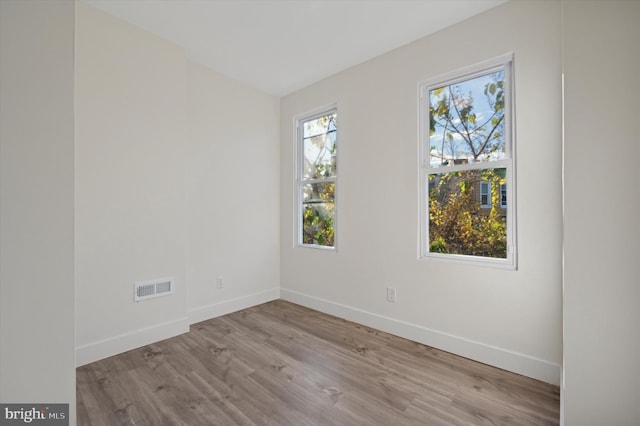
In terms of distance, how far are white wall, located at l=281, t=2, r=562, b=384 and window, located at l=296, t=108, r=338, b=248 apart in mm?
143

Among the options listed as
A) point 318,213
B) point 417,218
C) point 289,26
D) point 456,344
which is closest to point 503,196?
point 417,218

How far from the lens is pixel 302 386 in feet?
6.09

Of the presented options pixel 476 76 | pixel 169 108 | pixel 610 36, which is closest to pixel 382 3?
pixel 476 76

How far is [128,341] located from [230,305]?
1050 mm

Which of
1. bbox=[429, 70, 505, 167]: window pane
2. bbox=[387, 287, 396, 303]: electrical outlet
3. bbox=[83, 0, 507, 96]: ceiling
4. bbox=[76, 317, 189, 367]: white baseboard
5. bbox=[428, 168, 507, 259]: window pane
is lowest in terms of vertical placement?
bbox=[76, 317, 189, 367]: white baseboard

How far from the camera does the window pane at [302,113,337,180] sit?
3310 millimetres

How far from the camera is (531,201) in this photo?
6.41 ft

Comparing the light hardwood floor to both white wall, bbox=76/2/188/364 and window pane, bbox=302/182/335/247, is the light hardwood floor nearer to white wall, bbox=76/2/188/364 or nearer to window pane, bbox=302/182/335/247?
white wall, bbox=76/2/188/364

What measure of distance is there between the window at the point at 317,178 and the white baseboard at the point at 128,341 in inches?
64.5

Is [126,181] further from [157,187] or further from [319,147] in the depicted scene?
[319,147]

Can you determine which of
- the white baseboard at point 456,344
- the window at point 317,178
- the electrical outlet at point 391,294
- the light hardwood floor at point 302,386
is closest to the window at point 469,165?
the electrical outlet at point 391,294

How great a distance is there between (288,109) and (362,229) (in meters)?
1.94

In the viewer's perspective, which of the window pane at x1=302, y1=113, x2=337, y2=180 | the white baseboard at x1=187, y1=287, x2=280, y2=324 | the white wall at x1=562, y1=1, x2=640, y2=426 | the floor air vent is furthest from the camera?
the window pane at x1=302, y1=113, x2=337, y2=180

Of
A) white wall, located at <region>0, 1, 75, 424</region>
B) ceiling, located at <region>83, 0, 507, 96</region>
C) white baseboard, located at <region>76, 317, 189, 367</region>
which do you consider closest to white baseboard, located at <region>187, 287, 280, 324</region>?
white baseboard, located at <region>76, 317, 189, 367</region>
